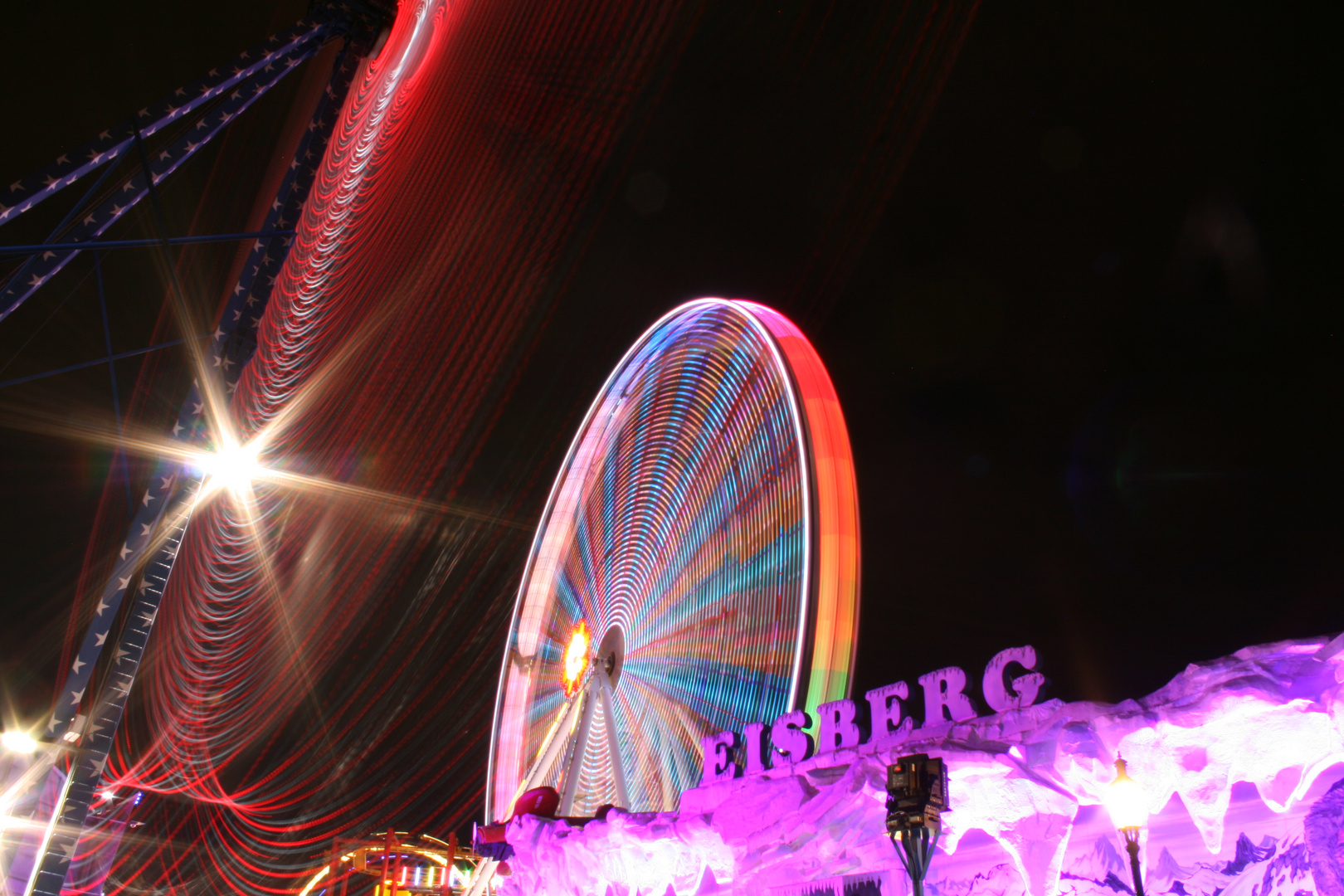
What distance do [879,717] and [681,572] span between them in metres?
4.15

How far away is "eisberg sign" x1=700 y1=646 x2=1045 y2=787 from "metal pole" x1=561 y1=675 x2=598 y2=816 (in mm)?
3307

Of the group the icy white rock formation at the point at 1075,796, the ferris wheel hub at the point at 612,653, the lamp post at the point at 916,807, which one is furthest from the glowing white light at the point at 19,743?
the lamp post at the point at 916,807

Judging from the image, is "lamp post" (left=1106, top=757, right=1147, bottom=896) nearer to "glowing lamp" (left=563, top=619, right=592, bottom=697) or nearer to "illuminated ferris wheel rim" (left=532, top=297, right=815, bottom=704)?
"illuminated ferris wheel rim" (left=532, top=297, right=815, bottom=704)

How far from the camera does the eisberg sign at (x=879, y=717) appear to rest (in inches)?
264

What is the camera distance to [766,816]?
25.7ft

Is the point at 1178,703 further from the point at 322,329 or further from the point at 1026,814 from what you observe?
the point at 322,329

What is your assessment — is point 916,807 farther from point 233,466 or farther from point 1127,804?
point 233,466

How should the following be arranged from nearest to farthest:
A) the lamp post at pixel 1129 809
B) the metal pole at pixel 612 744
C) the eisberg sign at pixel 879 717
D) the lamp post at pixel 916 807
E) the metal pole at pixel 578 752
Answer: the lamp post at pixel 1129 809, the lamp post at pixel 916 807, the eisberg sign at pixel 879 717, the metal pole at pixel 612 744, the metal pole at pixel 578 752

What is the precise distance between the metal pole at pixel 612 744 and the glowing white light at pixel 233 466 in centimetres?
624

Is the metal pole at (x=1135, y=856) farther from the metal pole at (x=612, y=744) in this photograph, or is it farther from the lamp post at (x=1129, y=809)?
the metal pole at (x=612, y=744)

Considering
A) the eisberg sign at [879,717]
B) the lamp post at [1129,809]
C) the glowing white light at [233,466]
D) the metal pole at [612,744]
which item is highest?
the glowing white light at [233,466]

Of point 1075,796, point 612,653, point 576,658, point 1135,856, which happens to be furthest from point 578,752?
point 1135,856

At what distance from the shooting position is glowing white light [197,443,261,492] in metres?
14.4

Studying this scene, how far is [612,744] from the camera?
38.1 feet
